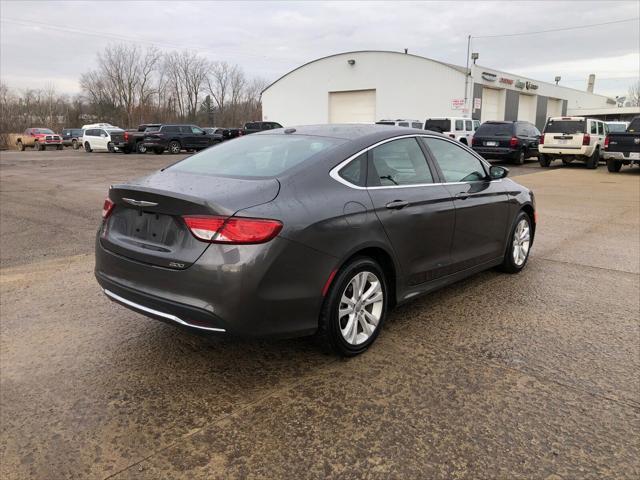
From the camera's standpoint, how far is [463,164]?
4691mm

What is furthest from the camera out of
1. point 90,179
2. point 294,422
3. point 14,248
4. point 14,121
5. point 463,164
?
point 14,121

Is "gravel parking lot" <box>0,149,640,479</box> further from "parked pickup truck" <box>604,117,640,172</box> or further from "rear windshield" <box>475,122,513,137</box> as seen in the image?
"rear windshield" <box>475,122,513,137</box>

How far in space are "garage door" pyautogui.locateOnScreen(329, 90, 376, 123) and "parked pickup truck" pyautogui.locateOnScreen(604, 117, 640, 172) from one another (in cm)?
2304

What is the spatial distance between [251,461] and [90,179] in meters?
15.7

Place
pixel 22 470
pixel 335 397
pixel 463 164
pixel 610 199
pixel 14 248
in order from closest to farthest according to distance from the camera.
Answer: pixel 22 470
pixel 335 397
pixel 463 164
pixel 14 248
pixel 610 199

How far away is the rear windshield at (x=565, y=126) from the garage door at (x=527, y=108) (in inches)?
1099

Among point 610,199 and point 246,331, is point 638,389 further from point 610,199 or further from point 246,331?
point 610,199

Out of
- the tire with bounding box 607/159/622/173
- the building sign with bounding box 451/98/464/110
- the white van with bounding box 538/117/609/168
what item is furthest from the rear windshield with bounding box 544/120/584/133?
the building sign with bounding box 451/98/464/110

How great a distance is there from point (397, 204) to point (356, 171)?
0.39 meters

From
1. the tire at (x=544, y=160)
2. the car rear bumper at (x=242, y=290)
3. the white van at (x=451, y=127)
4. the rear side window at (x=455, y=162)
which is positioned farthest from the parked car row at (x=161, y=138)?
the car rear bumper at (x=242, y=290)

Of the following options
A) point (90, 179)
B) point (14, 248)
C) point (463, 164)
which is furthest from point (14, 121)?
point (463, 164)

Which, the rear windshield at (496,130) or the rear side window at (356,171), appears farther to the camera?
the rear windshield at (496,130)

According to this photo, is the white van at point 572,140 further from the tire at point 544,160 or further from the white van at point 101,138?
the white van at point 101,138

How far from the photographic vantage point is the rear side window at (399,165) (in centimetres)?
368
